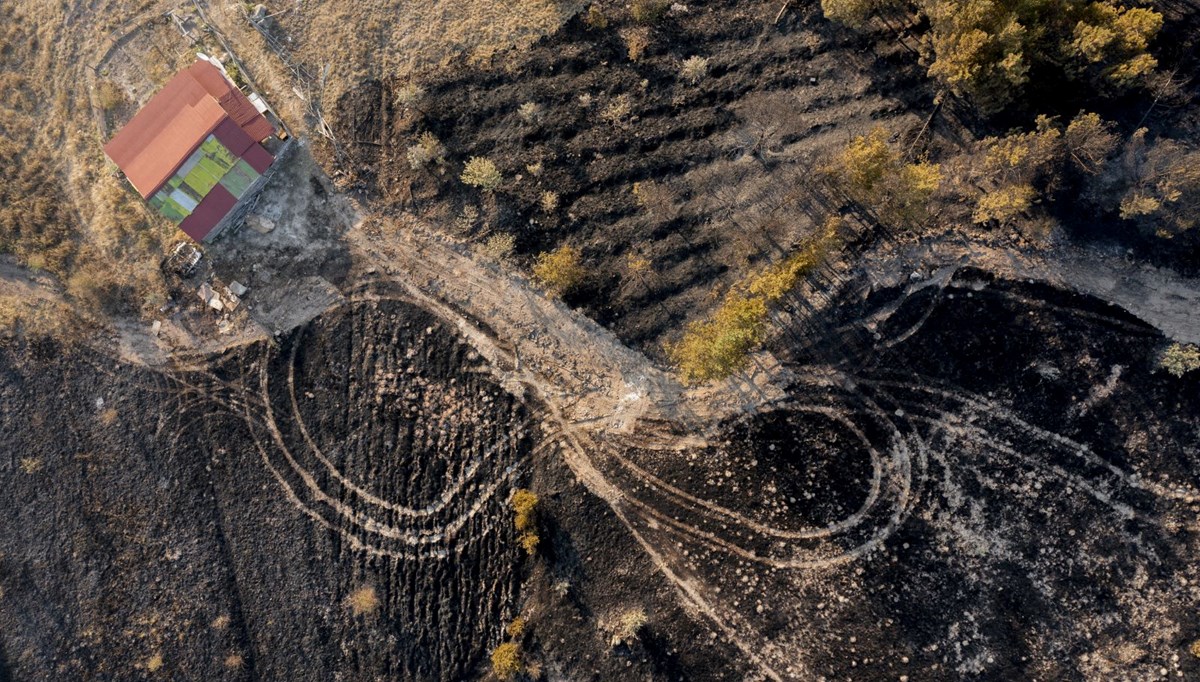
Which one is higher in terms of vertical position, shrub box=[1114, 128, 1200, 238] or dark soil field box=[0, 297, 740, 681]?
dark soil field box=[0, 297, 740, 681]

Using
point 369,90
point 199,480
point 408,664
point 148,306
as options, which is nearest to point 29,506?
point 199,480

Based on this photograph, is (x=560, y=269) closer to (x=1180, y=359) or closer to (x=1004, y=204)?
(x=1004, y=204)

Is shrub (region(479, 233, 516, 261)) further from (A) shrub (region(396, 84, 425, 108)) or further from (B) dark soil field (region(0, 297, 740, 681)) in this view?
(A) shrub (region(396, 84, 425, 108))

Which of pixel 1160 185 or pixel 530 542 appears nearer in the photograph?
pixel 1160 185

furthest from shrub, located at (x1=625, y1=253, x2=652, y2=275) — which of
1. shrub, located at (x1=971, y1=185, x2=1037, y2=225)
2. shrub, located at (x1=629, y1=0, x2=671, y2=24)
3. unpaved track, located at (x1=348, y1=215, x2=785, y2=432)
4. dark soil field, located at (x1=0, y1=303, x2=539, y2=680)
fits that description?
shrub, located at (x1=971, y1=185, x2=1037, y2=225)

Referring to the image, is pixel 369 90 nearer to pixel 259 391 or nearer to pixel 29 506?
pixel 259 391

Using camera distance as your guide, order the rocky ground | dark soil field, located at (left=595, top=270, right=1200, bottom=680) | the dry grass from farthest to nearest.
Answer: the dry grass
the rocky ground
dark soil field, located at (left=595, top=270, right=1200, bottom=680)

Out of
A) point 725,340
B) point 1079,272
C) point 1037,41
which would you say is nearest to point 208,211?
point 725,340
